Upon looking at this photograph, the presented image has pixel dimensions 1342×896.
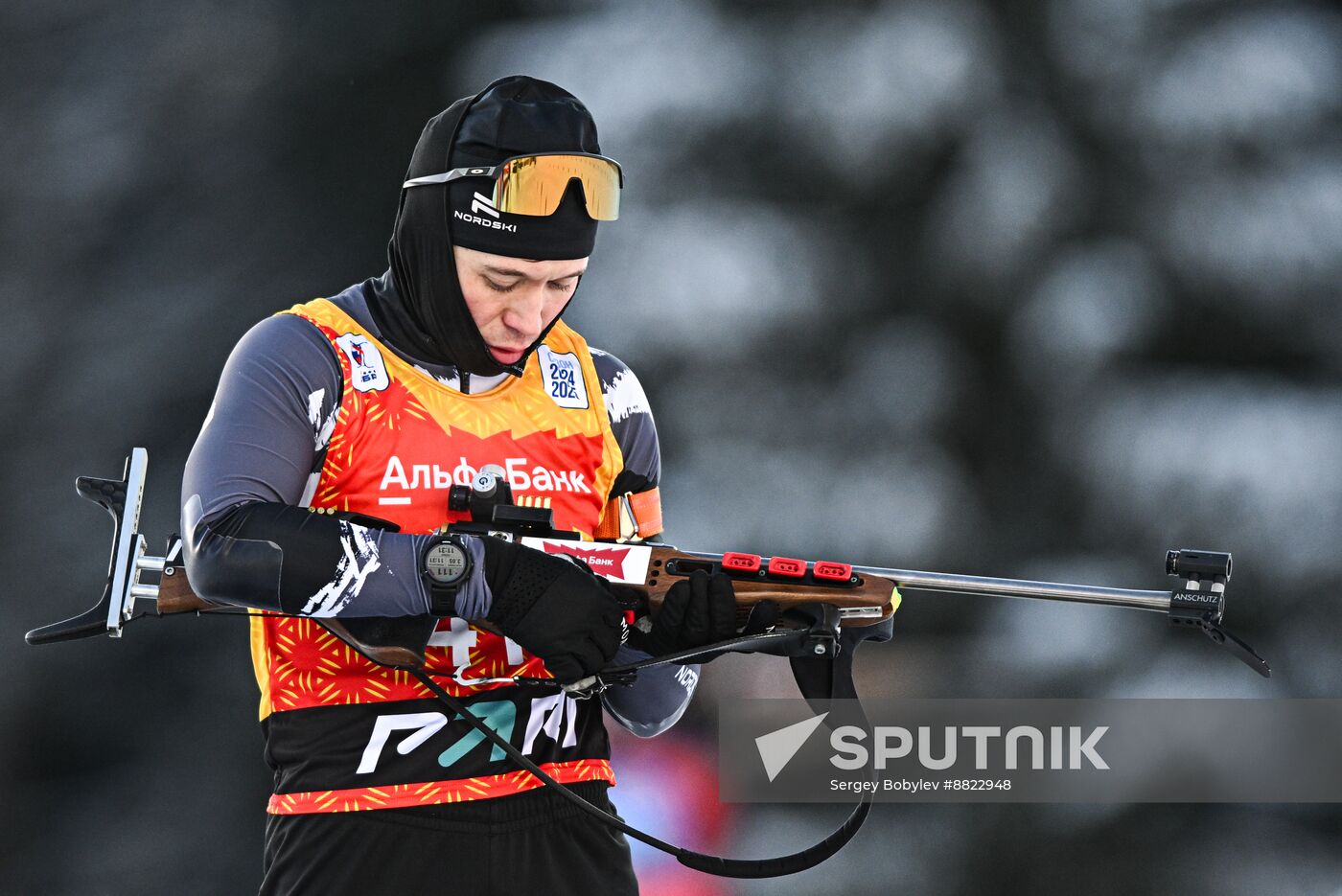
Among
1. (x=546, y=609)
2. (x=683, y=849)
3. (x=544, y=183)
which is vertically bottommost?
(x=683, y=849)

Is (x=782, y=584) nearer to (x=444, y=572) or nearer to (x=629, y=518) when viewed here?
(x=629, y=518)

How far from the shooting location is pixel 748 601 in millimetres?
1693

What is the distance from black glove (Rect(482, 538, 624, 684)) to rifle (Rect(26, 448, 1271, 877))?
0.16ft

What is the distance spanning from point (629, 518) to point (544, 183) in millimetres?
438

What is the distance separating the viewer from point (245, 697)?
297cm

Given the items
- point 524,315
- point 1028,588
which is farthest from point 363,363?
point 1028,588

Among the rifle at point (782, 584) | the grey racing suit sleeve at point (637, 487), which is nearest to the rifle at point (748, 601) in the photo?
the rifle at point (782, 584)

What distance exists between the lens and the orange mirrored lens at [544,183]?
1.68 m

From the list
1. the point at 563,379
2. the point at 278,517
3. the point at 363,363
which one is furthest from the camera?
the point at 563,379

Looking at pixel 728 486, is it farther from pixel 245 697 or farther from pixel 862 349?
pixel 245 697

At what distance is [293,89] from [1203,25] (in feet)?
6.13

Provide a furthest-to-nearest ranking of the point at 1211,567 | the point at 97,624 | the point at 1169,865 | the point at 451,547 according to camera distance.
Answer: the point at 1169,865 → the point at 97,624 → the point at 1211,567 → the point at 451,547

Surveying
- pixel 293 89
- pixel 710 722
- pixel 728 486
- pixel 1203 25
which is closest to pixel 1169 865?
pixel 710 722

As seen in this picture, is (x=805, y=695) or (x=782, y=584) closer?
(x=782, y=584)
